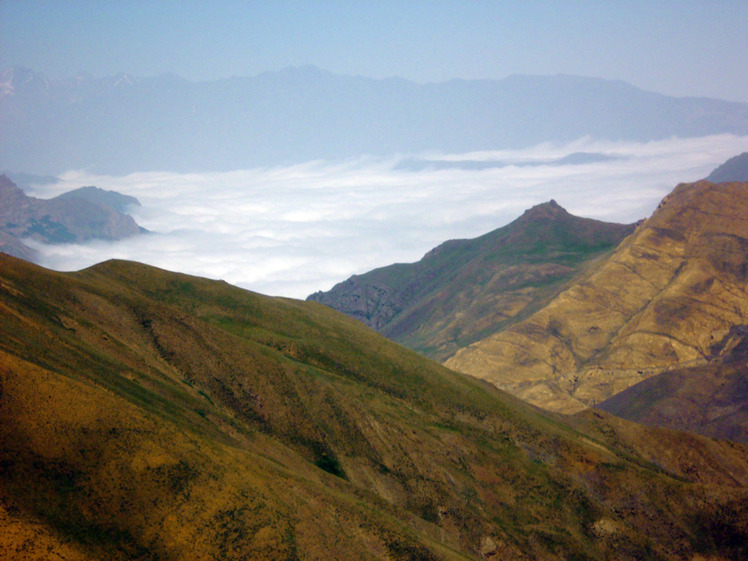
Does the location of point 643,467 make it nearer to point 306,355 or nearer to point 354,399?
point 354,399

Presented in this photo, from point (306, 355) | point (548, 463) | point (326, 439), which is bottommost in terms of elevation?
point (548, 463)

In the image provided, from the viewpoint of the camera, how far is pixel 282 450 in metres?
102

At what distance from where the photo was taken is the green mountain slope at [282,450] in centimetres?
7156

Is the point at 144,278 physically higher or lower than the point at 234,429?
higher

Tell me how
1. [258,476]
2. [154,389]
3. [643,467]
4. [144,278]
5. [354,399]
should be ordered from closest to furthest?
[258,476]
[154,389]
[354,399]
[643,467]
[144,278]

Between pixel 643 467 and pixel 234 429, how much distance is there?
7435 centimetres

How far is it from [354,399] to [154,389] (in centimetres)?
3555

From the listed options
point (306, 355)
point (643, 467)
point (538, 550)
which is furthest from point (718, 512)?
point (306, 355)

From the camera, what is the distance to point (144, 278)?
143000 millimetres

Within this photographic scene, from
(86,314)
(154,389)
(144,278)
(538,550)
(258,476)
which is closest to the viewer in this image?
(258,476)

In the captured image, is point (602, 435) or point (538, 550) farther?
point (602, 435)

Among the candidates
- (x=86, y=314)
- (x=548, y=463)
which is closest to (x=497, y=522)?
(x=548, y=463)

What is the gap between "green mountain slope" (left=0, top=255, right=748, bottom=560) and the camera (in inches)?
2817

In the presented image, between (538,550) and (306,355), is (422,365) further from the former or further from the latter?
(538,550)
